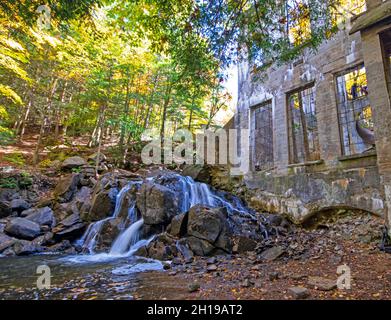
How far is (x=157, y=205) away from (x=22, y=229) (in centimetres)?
406

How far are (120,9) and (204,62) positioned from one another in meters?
2.09

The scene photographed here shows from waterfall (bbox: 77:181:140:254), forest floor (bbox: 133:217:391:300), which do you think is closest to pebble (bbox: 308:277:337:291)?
forest floor (bbox: 133:217:391:300)

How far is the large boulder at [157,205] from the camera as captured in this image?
6879 mm

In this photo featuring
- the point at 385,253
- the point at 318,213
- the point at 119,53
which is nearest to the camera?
the point at 385,253

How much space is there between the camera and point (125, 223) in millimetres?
7406

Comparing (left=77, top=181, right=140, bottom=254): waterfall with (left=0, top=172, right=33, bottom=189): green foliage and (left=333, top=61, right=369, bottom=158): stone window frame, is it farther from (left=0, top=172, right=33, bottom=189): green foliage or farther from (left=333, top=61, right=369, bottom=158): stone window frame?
(left=333, top=61, right=369, bottom=158): stone window frame

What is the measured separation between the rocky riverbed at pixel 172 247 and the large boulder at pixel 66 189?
0.14ft

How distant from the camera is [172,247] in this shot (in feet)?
18.4

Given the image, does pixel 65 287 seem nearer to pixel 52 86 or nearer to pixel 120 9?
pixel 120 9

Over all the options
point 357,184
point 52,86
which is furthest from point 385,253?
point 52,86

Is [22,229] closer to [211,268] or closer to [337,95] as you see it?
[211,268]
